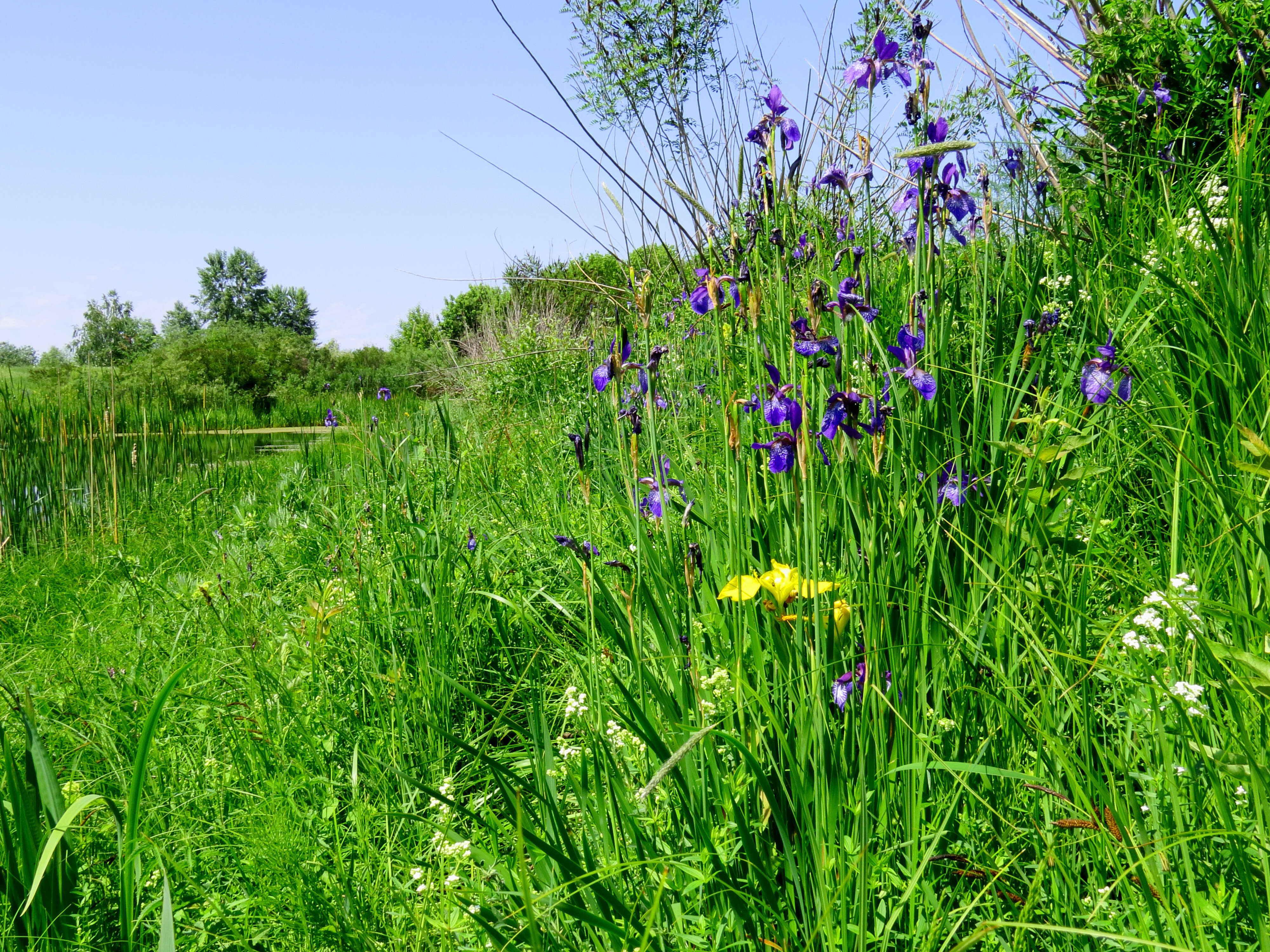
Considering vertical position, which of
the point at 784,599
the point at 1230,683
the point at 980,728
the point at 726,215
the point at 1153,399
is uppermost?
the point at 726,215

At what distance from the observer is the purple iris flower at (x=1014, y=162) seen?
2.53 m

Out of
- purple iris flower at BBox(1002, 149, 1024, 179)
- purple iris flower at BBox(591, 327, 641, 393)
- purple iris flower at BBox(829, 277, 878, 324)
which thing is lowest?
purple iris flower at BBox(591, 327, 641, 393)

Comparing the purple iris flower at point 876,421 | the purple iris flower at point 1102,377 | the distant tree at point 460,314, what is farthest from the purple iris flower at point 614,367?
the distant tree at point 460,314

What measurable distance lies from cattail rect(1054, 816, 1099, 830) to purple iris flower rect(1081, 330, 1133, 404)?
0.83 meters

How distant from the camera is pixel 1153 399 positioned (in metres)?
1.81

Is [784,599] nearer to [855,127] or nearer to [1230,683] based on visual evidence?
[1230,683]

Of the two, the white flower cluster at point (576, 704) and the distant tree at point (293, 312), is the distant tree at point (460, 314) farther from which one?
the distant tree at point (293, 312)

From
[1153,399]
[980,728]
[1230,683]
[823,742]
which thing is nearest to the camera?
[823,742]

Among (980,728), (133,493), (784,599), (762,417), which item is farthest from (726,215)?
(133,493)

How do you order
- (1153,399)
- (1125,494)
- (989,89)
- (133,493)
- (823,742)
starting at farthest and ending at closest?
(133,493) → (989,89) → (1125,494) → (1153,399) → (823,742)

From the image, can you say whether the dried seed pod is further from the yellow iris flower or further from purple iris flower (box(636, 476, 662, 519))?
purple iris flower (box(636, 476, 662, 519))

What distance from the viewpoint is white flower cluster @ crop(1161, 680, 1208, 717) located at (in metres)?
0.99

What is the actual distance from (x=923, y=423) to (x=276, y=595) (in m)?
2.74

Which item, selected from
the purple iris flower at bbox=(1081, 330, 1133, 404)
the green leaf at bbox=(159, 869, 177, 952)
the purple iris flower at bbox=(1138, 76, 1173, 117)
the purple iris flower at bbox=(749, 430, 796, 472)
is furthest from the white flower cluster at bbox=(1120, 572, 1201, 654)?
the purple iris flower at bbox=(1138, 76, 1173, 117)
